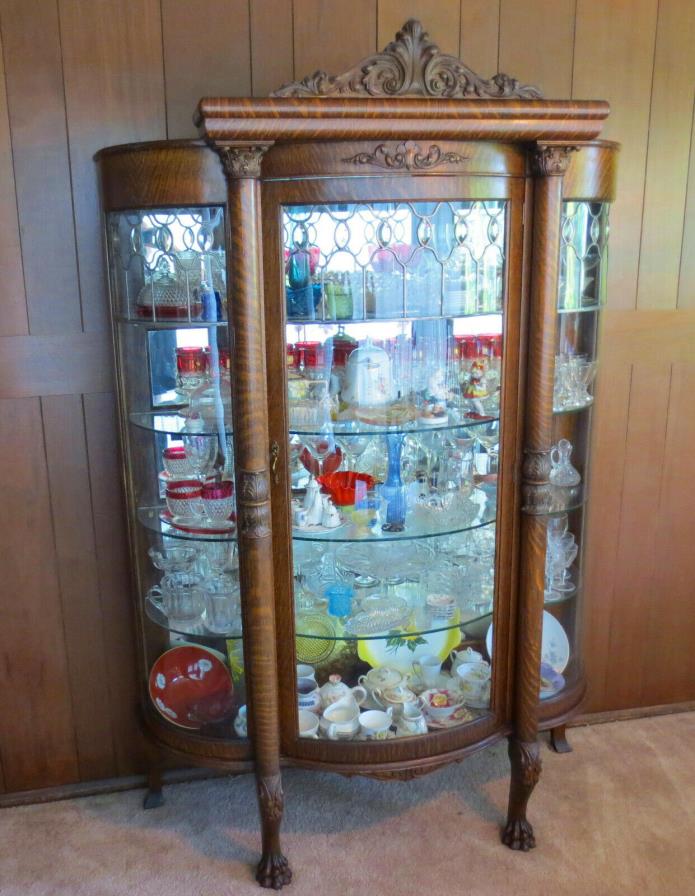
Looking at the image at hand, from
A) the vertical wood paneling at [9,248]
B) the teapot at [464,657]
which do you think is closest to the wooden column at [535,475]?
the teapot at [464,657]

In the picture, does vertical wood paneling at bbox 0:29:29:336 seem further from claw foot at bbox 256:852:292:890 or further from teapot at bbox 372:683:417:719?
claw foot at bbox 256:852:292:890

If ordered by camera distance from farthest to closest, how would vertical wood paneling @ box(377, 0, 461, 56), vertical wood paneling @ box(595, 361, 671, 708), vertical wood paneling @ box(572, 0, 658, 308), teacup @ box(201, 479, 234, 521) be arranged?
vertical wood paneling @ box(595, 361, 671, 708), vertical wood paneling @ box(572, 0, 658, 308), vertical wood paneling @ box(377, 0, 461, 56), teacup @ box(201, 479, 234, 521)

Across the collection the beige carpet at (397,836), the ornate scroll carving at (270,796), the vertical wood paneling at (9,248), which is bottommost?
the beige carpet at (397,836)

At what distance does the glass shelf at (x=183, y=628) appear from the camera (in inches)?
72.6

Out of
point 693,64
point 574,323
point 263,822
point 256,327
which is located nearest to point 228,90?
point 256,327

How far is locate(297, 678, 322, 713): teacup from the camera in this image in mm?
1818

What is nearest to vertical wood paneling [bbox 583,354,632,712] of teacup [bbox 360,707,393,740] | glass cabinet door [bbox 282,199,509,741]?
glass cabinet door [bbox 282,199,509,741]

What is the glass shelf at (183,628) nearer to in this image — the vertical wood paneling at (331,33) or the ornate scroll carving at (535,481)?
the ornate scroll carving at (535,481)

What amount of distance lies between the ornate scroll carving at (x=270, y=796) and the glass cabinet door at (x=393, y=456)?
0.13m

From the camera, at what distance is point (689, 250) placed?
2.13 metres

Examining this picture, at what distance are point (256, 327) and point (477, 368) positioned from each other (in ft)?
1.70

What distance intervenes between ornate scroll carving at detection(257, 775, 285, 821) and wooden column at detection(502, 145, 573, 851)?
574mm

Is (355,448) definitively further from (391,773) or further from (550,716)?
(550,716)

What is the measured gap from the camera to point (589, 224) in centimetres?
184
